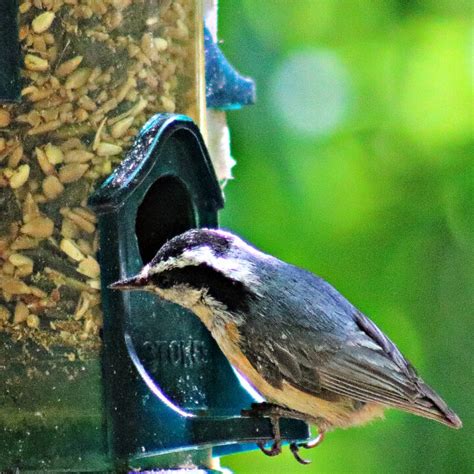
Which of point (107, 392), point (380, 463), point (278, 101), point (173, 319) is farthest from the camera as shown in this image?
point (278, 101)

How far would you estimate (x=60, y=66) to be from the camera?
4508mm

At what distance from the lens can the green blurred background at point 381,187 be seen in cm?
715

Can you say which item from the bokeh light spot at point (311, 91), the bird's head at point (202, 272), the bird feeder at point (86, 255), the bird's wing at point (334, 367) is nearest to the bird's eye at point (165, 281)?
the bird's head at point (202, 272)

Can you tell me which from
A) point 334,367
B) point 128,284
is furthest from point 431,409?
point 128,284

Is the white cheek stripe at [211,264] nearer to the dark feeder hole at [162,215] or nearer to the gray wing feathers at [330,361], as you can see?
the gray wing feathers at [330,361]

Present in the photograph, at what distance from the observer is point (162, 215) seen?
500 centimetres

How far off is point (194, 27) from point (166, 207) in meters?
0.68

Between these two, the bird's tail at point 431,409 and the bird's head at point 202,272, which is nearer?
the bird's head at point 202,272

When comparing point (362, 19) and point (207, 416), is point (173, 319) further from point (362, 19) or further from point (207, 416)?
point (362, 19)

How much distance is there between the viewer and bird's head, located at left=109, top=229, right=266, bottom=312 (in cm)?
443

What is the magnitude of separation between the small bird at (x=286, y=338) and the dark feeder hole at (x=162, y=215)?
314mm

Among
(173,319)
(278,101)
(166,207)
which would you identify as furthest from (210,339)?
(278,101)

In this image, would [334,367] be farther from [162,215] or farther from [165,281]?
[162,215]

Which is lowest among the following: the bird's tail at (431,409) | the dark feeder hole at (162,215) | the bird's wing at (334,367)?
the bird's tail at (431,409)
